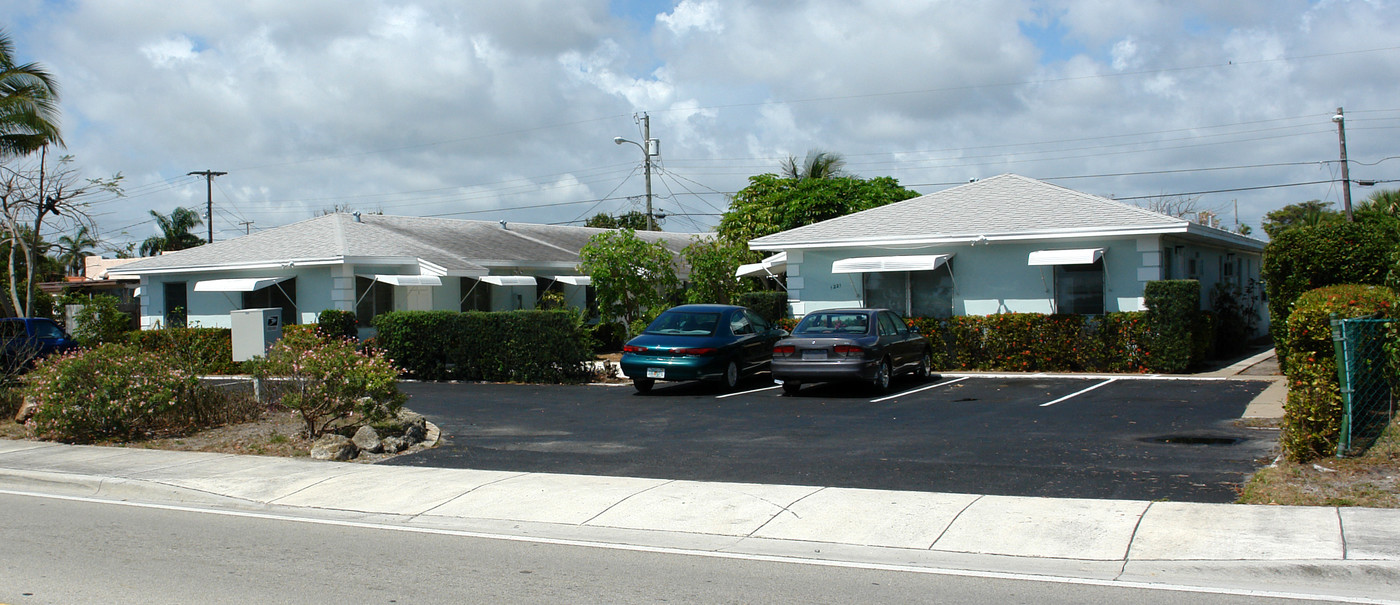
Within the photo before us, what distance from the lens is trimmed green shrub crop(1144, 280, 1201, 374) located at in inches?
687

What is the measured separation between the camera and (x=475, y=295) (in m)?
27.4

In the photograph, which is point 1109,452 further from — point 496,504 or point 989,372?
point 989,372

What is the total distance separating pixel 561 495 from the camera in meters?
9.00

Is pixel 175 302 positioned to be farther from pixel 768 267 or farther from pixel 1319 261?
pixel 1319 261

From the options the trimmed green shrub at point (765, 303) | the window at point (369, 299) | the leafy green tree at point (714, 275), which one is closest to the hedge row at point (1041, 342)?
the trimmed green shrub at point (765, 303)

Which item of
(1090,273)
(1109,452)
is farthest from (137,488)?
(1090,273)

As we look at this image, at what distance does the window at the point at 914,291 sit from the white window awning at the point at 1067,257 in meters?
1.98

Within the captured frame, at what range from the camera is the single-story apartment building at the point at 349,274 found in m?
24.4

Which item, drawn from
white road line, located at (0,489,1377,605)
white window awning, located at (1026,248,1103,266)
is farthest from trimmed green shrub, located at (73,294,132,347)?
white window awning, located at (1026,248,1103,266)

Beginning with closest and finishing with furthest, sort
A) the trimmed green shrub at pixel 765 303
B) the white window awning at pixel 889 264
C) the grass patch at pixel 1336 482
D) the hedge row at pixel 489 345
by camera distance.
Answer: the grass patch at pixel 1336 482 < the hedge row at pixel 489 345 < the white window awning at pixel 889 264 < the trimmed green shrub at pixel 765 303

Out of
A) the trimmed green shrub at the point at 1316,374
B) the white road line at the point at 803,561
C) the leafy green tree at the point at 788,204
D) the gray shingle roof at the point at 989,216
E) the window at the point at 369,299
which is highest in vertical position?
the leafy green tree at the point at 788,204

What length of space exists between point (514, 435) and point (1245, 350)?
17448mm

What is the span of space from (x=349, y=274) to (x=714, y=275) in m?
8.58

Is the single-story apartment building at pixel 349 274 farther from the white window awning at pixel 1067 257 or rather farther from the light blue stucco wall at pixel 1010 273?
the white window awning at pixel 1067 257
